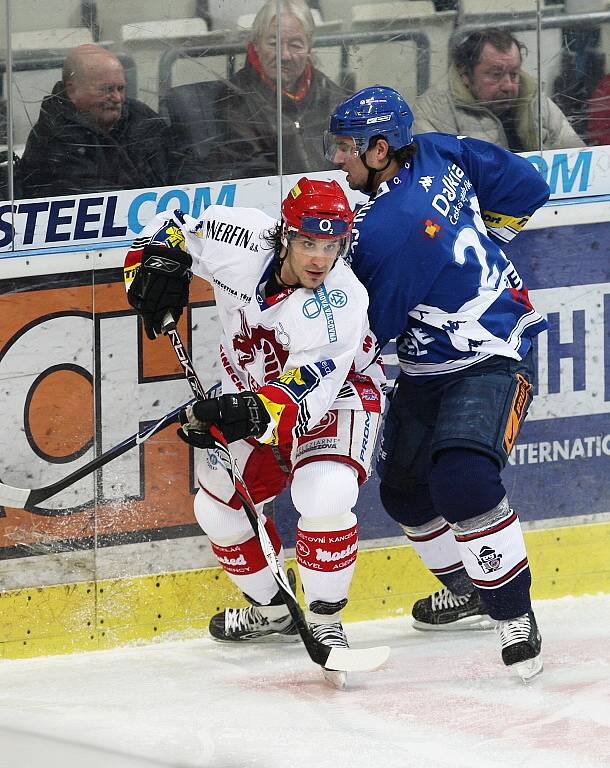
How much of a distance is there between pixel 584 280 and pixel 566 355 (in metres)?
0.21

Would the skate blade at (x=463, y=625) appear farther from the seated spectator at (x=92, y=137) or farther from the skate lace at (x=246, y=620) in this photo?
the seated spectator at (x=92, y=137)

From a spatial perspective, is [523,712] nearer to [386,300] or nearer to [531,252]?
[386,300]

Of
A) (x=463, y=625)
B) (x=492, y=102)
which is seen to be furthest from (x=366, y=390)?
(x=492, y=102)

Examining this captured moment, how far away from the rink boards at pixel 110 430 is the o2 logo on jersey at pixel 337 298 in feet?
1.95

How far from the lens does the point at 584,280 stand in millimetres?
4062

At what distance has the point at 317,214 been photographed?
315cm

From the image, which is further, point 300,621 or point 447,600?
point 447,600

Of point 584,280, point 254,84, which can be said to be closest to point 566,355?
point 584,280

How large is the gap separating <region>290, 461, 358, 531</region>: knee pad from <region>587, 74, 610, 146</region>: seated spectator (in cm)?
136

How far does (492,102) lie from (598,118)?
327 mm

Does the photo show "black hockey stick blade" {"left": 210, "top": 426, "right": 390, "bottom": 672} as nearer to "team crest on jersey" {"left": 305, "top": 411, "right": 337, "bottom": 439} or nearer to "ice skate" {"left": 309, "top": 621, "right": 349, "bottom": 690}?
"ice skate" {"left": 309, "top": 621, "right": 349, "bottom": 690}

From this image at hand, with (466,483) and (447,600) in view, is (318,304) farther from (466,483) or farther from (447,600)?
(447,600)

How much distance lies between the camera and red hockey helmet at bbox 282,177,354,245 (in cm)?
315

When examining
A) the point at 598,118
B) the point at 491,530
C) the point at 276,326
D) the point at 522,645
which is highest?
the point at 598,118
